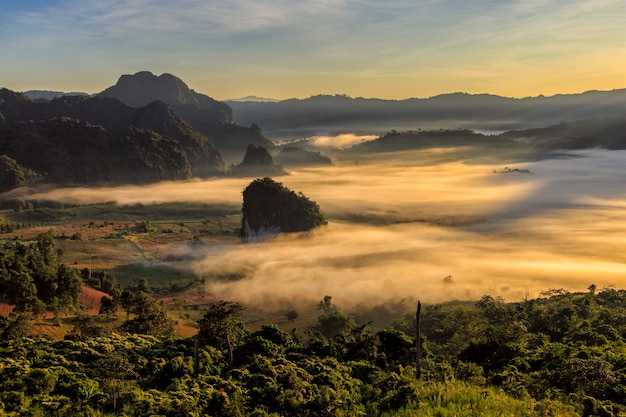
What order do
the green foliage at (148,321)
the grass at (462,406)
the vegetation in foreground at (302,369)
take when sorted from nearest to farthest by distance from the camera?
the grass at (462,406), the vegetation in foreground at (302,369), the green foliage at (148,321)

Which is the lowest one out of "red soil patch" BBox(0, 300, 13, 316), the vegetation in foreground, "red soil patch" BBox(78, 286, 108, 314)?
"red soil patch" BBox(78, 286, 108, 314)

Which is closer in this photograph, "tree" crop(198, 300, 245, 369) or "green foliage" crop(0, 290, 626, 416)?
"green foliage" crop(0, 290, 626, 416)

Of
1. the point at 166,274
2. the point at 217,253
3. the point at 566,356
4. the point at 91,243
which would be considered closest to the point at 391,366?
the point at 566,356

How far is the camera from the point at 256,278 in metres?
140

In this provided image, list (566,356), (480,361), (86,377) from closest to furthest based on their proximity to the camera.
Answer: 1. (86,377)
2. (566,356)
3. (480,361)

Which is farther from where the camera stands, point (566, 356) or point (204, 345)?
point (204, 345)

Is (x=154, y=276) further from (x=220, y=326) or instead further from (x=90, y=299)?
(x=220, y=326)

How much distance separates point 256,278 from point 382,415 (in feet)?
388

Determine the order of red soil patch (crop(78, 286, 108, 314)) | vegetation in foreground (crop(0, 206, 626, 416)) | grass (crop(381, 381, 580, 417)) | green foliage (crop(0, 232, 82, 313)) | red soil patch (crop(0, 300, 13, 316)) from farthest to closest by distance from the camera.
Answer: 1. red soil patch (crop(78, 286, 108, 314))
2. green foliage (crop(0, 232, 82, 313))
3. red soil patch (crop(0, 300, 13, 316))
4. vegetation in foreground (crop(0, 206, 626, 416))
5. grass (crop(381, 381, 580, 417))

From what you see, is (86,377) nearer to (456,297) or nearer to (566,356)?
(566,356)

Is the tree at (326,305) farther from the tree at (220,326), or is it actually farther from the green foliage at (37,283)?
the tree at (220,326)

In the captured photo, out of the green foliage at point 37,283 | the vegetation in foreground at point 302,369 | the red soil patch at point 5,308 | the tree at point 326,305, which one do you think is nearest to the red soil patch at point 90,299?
the green foliage at point 37,283

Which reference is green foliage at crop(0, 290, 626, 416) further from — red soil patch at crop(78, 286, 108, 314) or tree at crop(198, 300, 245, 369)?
red soil patch at crop(78, 286, 108, 314)

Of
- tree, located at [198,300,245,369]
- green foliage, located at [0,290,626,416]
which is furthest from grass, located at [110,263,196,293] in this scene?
tree, located at [198,300,245,369]
